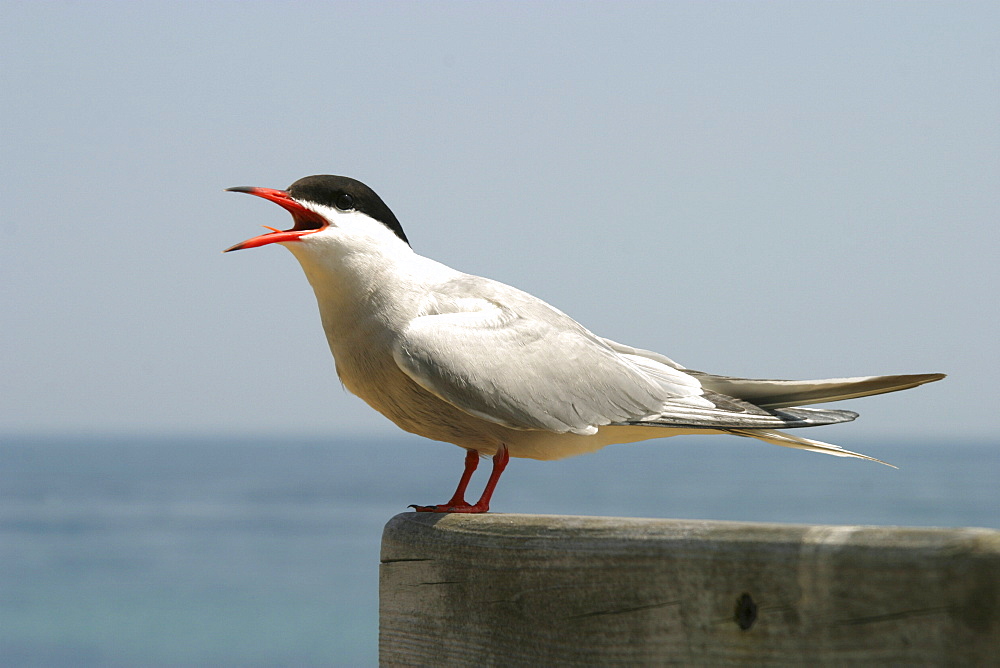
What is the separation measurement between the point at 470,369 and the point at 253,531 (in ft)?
188

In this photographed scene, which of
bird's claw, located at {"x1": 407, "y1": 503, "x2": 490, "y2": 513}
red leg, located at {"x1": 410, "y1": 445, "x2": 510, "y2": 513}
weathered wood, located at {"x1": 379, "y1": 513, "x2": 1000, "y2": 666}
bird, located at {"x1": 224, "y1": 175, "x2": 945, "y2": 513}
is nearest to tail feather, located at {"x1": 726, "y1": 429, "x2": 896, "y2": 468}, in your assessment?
bird, located at {"x1": 224, "y1": 175, "x2": 945, "y2": 513}

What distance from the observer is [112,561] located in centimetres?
4694

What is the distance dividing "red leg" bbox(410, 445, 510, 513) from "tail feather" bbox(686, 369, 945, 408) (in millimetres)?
793

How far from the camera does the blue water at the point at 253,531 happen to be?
32.2 meters

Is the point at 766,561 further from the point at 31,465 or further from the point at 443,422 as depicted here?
the point at 31,465

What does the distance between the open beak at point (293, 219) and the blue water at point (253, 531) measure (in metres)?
2.15

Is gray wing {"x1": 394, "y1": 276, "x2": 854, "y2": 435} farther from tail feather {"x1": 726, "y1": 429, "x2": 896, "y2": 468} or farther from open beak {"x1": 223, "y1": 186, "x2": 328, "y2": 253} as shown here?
open beak {"x1": 223, "y1": 186, "x2": 328, "y2": 253}

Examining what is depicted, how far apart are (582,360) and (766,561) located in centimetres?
225

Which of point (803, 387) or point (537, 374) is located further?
point (537, 374)

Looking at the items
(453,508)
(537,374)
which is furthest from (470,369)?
(453,508)

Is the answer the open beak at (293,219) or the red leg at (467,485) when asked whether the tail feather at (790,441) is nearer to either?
the red leg at (467,485)

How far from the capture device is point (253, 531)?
5809 cm

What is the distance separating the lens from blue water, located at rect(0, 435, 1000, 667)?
3216cm

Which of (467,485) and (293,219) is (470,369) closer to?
(467,485)
